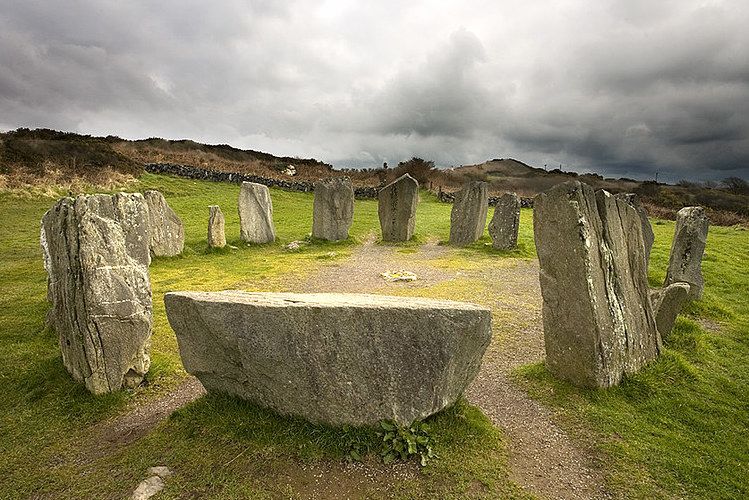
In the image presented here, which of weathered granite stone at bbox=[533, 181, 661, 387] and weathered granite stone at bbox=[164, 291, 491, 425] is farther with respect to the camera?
weathered granite stone at bbox=[533, 181, 661, 387]

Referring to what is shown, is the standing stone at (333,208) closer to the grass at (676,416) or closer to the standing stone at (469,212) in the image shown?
the standing stone at (469,212)

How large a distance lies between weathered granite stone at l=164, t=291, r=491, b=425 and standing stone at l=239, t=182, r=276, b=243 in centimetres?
1396

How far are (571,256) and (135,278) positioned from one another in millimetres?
6654

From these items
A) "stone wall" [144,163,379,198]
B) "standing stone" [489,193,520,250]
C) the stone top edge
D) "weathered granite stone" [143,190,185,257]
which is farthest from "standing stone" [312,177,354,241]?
"stone wall" [144,163,379,198]

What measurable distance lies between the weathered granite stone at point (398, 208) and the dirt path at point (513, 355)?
2471 millimetres

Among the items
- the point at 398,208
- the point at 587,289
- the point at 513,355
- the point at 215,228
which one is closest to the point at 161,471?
the point at 587,289

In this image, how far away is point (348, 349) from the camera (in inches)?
183

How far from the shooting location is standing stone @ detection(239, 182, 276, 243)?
60.1 feet

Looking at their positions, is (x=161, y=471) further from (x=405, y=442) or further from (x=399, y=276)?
(x=399, y=276)

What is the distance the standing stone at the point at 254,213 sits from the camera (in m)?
18.3

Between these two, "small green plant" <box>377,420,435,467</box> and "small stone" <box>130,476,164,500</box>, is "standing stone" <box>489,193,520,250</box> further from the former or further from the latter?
"small stone" <box>130,476,164,500</box>

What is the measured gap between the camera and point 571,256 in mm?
6184

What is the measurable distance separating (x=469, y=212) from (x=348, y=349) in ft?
52.3

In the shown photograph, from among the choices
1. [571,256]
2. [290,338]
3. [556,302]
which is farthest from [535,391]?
[290,338]
